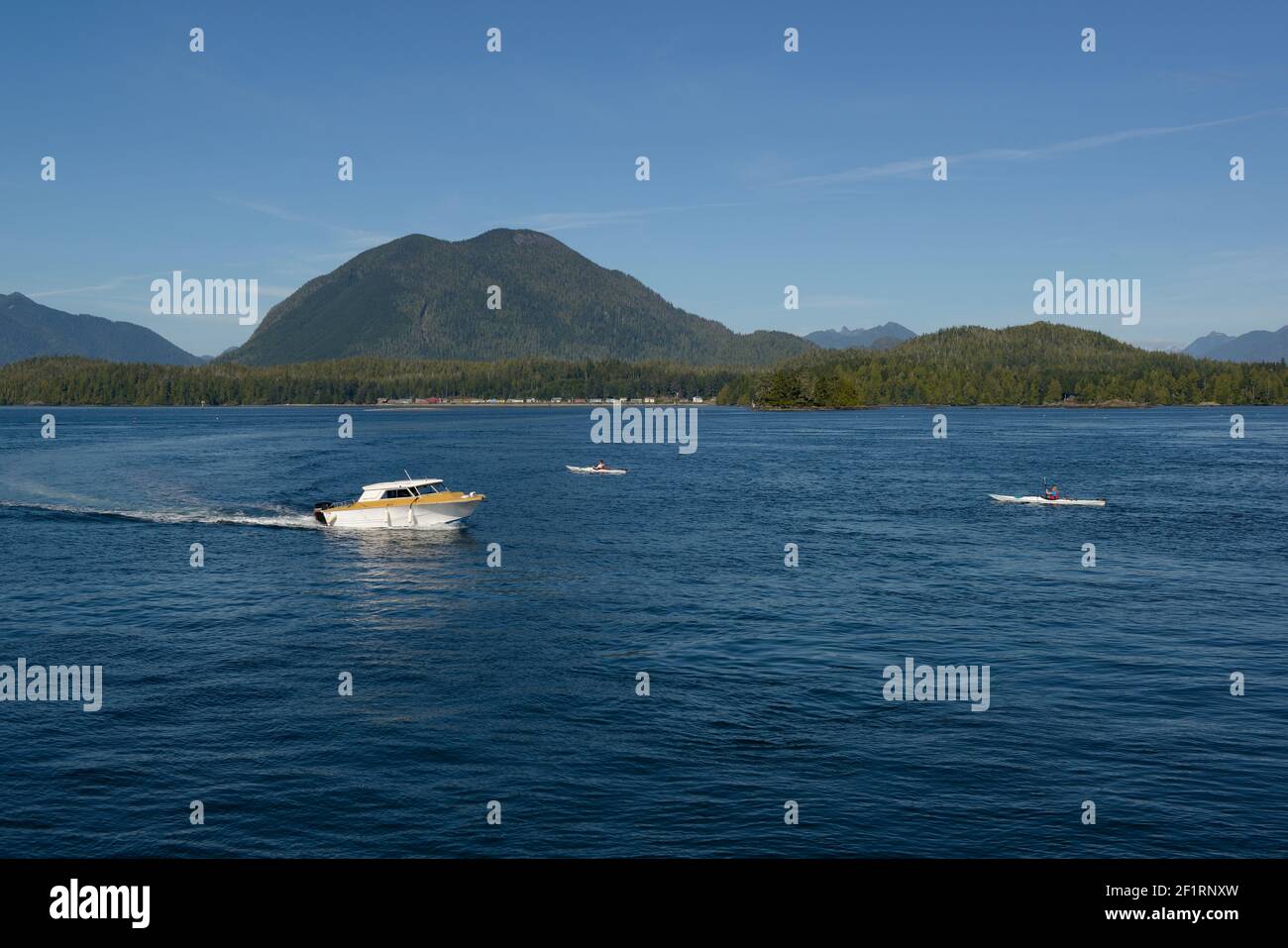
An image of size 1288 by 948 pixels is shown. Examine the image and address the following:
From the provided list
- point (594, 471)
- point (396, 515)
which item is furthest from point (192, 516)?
point (594, 471)

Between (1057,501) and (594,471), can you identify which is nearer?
(1057,501)

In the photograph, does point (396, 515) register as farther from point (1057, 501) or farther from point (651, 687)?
point (1057, 501)

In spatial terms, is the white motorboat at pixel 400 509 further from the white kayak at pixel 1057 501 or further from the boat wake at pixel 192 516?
the white kayak at pixel 1057 501

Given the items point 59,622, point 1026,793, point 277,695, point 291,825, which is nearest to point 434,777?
point 291,825

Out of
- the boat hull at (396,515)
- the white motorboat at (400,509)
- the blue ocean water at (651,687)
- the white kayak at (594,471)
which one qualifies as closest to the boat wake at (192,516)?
the blue ocean water at (651,687)

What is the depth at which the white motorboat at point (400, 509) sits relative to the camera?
84312 mm

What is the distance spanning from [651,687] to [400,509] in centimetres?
4972

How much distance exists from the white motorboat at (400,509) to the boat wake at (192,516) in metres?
3.88

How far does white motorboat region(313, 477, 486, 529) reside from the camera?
84.3 metres

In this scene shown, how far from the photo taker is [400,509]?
84.4 meters

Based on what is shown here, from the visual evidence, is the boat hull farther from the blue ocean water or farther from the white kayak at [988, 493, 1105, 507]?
the white kayak at [988, 493, 1105, 507]

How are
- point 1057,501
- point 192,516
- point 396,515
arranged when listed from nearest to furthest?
1. point 396,515
2. point 192,516
3. point 1057,501
